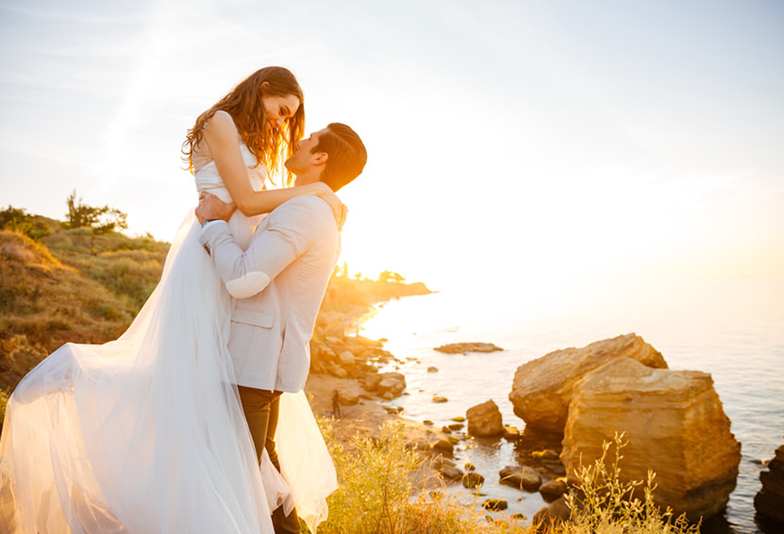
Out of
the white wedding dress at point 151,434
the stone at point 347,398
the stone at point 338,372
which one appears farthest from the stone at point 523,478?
the stone at point 338,372

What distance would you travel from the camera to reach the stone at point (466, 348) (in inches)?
1490

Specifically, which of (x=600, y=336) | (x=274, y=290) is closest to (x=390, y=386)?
(x=274, y=290)

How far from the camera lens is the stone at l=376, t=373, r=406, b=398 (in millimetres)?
21719

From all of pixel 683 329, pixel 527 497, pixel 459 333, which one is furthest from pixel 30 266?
pixel 683 329

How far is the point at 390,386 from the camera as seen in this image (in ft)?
72.6

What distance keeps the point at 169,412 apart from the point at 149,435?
0.58ft

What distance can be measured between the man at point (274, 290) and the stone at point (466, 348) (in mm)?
35877

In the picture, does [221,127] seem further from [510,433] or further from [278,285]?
[510,433]

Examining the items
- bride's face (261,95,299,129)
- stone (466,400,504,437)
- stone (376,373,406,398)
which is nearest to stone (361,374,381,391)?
stone (376,373,406,398)

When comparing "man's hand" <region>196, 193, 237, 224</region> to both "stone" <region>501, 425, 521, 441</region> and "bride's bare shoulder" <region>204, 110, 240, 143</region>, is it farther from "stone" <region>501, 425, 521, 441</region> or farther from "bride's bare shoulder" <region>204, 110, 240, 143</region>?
"stone" <region>501, 425, 521, 441</region>

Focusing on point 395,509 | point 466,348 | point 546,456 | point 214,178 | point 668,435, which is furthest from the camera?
point 466,348

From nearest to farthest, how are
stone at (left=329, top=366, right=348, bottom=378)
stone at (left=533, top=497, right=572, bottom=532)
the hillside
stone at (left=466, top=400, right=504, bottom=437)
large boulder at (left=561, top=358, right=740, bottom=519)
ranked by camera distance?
stone at (left=533, top=497, right=572, bottom=532) → large boulder at (left=561, top=358, right=740, bottom=519) → the hillside → stone at (left=466, top=400, right=504, bottom=437) → stone at (left=329, top=366, right=348, bottom=378)

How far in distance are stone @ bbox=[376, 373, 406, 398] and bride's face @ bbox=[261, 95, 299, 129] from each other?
64.8ft

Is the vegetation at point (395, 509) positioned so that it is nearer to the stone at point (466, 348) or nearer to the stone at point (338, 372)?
the stone at point (338, 372)
